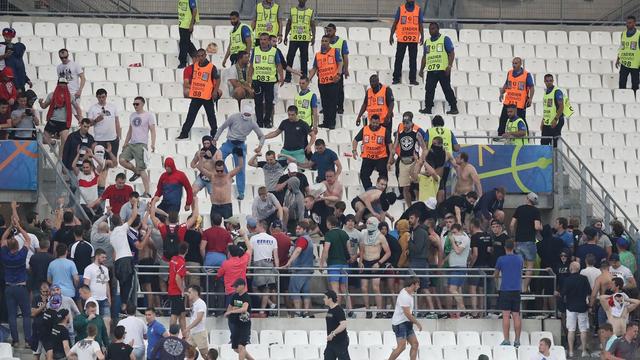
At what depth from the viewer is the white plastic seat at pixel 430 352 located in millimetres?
25391

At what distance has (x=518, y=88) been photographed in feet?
103

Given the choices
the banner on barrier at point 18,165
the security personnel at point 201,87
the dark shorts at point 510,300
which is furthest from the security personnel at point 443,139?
the banner on barrier at point 18,165

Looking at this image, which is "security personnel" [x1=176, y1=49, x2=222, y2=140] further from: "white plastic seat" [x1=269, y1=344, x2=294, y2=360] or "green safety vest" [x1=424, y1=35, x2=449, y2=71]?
"white plastic seat" [x1=269, y1=344, x2=294, y2=360]

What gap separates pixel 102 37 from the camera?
112 feet

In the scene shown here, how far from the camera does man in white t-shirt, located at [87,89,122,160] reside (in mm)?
29484

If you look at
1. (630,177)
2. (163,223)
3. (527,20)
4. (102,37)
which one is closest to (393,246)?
(163,223)

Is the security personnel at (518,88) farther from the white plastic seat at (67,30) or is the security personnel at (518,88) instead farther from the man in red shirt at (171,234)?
the white plastic seat at (67,30)

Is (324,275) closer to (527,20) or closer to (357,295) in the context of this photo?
(357,295)

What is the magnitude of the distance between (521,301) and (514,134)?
4.16 m

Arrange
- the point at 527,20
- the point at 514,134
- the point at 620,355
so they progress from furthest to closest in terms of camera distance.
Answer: the point at 527,20, the point at 514,134, the point at 620,355

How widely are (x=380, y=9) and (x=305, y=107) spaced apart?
1015 cm

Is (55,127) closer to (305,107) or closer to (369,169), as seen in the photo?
(305,107)

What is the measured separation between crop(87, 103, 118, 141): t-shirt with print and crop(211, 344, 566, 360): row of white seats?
5472 millimetres

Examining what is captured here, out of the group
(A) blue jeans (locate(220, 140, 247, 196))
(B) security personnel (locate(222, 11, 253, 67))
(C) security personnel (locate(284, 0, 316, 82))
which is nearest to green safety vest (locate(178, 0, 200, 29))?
(B) security personnel (locate(222, 11, 253, 67))
